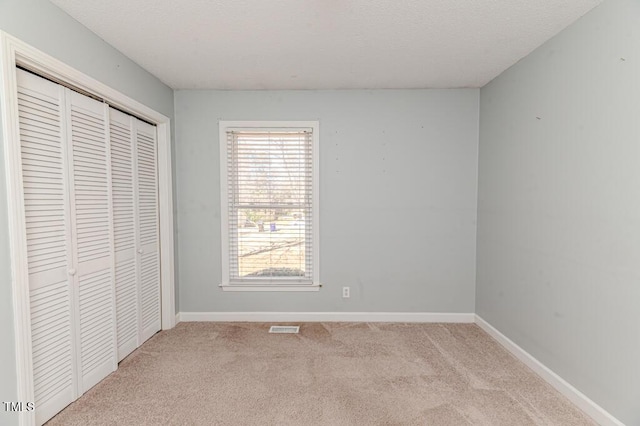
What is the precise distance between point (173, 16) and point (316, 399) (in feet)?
8.91

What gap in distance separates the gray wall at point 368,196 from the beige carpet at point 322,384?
1.46 ft

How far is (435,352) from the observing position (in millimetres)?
2807

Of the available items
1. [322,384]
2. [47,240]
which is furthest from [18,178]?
[322,384]

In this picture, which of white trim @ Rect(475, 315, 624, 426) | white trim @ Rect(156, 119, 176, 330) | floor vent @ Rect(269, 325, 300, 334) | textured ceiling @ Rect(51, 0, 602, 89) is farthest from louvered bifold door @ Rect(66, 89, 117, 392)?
white trim @ Rect(475, 315, 624, 426)

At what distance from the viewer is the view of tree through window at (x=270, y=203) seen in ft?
11.3

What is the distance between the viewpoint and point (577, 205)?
2090 mm

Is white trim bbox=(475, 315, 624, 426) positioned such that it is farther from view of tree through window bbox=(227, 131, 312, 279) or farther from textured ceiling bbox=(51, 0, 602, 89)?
textured ceiling bbox=(51, 0, 602, 89)

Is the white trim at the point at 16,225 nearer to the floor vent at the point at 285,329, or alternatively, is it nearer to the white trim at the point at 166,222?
the white trim at the point at 166,222

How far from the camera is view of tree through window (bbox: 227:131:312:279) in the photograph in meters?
3.45

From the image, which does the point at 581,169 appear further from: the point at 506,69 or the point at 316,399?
the point at 316,399

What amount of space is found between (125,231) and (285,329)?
1794 millimetres

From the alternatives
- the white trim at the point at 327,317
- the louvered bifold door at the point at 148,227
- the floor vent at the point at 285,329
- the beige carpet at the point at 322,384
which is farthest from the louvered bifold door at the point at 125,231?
the floor vent at the point at 285,329

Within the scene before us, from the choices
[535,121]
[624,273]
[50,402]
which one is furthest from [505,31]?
[50,402]

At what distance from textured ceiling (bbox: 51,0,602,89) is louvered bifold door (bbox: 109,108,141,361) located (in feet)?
2.15
